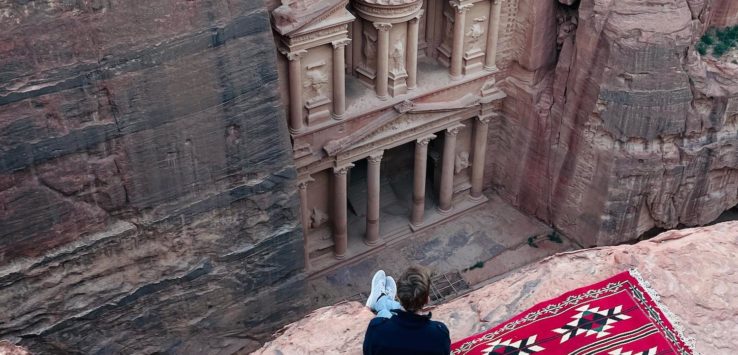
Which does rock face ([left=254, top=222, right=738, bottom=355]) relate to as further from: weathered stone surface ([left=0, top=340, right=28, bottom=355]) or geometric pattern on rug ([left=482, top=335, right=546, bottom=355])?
weathered stone surface ([left=0, top=340, right=28, bottom=355])

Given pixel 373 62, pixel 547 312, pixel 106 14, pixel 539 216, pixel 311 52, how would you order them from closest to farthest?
pixel 547 312 → pixel 106 14 → pixel 311 52 → pixel 373 62 → pixel 539 216

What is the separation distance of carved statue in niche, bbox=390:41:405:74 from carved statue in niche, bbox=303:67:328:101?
171 centimetres

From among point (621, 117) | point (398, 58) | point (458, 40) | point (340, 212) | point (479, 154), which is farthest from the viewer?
point (479, 154)

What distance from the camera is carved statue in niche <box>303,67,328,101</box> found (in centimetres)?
1605

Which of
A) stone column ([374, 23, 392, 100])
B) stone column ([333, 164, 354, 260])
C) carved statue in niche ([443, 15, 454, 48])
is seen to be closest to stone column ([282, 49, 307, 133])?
stone column ([333, 164, 354, 260])

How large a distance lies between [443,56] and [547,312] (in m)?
11.8

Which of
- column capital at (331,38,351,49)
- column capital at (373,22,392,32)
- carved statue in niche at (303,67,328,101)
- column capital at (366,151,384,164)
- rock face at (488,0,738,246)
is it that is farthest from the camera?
column capital at (366,151,384,164)

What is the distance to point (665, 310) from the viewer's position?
24.5ft

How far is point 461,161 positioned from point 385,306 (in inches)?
521

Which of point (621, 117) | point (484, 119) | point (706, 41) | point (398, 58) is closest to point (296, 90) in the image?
point (398, 58)

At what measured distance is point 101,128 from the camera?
1200 cm

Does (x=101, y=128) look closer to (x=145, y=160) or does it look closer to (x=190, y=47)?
(x=145, y=160)

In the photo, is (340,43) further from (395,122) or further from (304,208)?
(304,208)

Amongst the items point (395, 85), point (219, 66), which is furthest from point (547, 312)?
point (395, 85)
